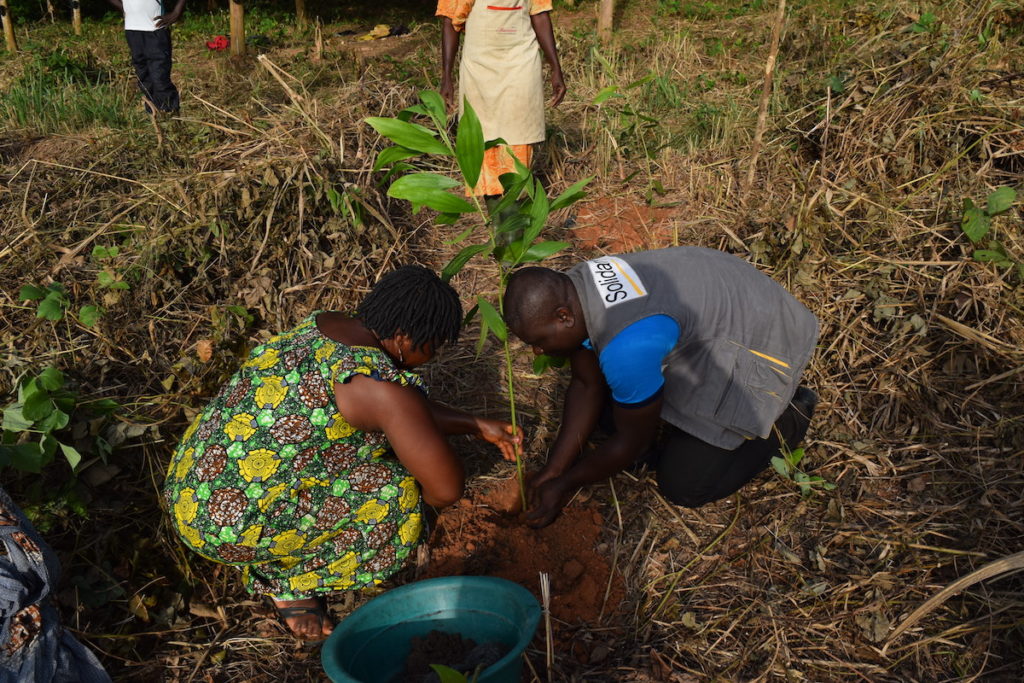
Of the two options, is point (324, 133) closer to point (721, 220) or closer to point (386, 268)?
point (386, 268)

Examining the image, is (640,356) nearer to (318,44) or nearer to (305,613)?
(305,613)

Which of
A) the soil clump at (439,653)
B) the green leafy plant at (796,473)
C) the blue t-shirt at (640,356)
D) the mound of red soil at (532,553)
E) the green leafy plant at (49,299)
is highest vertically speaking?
the blue t-shirt at (640,356)

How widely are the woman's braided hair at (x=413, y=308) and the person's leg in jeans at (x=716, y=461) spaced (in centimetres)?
84

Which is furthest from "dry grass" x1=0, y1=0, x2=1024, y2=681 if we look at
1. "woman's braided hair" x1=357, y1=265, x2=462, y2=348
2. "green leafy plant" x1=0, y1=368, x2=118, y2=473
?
"woman's braided hair" x1=357, y1=265, x2=462, y2=348

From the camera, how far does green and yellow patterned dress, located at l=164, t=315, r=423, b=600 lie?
1.85 meters

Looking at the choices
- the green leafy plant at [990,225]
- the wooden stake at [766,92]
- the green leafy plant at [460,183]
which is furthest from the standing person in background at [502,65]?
the green leafy plant at [990,225]

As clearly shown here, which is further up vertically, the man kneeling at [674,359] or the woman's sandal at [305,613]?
the man kneeling at [674,359]

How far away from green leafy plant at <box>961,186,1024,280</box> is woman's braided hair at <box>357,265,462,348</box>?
1988 millimetres

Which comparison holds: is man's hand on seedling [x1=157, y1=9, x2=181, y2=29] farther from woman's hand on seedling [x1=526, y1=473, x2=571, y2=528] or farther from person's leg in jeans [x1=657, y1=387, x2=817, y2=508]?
person's leg in jeans [x1=657, y1=387, x2=817, y2=508]

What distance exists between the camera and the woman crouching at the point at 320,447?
72.0 inches

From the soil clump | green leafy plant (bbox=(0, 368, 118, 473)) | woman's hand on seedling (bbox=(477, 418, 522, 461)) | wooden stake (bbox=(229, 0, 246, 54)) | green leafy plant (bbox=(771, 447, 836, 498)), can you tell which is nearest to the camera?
the soil clump

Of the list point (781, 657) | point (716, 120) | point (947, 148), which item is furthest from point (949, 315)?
point (716, 120)

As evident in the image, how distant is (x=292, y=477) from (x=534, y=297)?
78 cm

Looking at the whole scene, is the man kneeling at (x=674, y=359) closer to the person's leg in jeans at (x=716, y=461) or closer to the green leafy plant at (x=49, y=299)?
the person's leg in jeans at (x=716, y=461)
